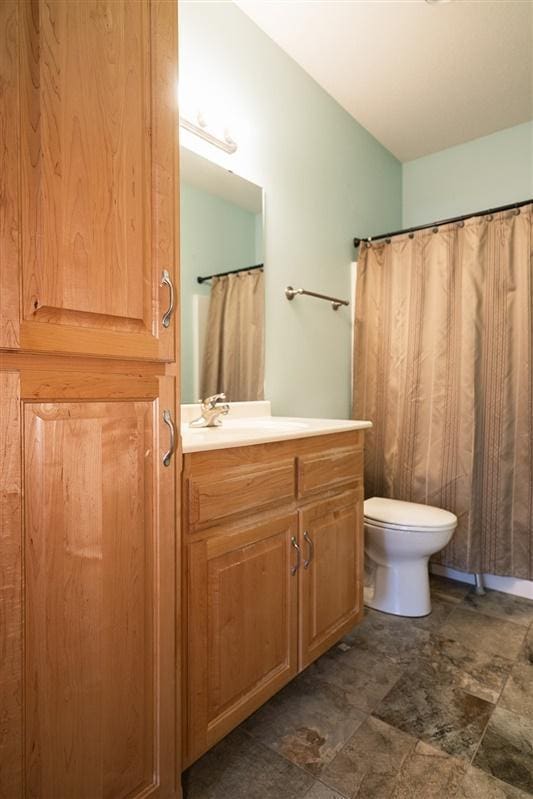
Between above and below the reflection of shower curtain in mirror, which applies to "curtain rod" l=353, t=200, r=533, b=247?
above

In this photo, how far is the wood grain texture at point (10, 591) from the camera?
730 millimetres

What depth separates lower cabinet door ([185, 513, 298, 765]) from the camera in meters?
1.09

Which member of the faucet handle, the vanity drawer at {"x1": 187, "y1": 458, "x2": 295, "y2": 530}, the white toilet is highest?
the faucet handle

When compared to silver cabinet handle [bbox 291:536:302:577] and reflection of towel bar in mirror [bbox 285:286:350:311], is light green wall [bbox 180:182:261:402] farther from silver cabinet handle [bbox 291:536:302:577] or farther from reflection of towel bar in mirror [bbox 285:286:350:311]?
silver cabinet handle [bbox 291:536:302:577]

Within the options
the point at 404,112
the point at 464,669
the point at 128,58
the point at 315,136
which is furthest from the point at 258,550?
the point at 404,112

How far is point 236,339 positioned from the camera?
1826 mm

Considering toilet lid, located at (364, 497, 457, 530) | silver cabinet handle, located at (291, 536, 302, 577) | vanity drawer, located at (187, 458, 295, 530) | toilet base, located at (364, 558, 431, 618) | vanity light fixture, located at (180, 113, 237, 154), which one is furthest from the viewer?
toilet base, located at (364, 558, 431, 618)

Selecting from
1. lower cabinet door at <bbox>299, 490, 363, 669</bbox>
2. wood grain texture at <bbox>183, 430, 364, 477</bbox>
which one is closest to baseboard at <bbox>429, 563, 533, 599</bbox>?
lower cabinet door at <bbox>299, 490, 363, 669</bbox>

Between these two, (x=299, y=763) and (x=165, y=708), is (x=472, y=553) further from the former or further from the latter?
(x=165, y=708)

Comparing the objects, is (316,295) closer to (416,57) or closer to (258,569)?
(416,57)

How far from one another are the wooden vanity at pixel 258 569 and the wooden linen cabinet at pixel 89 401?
0.09 meters

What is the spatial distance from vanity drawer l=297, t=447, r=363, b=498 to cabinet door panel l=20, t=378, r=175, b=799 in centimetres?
55

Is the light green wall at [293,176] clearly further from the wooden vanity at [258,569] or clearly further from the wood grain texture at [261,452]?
the wooden vanity at [258,569]

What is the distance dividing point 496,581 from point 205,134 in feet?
8.36
